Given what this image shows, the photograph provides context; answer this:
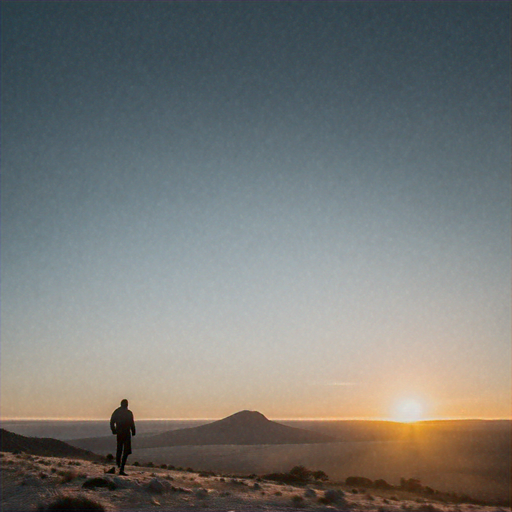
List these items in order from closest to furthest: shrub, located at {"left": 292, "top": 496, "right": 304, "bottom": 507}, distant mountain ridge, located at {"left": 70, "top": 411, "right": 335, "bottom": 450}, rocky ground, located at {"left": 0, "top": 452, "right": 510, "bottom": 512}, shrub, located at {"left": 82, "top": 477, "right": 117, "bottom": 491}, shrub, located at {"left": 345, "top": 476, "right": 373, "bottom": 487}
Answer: rocky ground, located at {"left": 0, "top": 452, "right": 510, "bottom": 512} < shrub, located at {"left": 82, "top": 477, "right": 117, "bottom": 491} < shrub, located at {"left": 292, "top": 496, "right": 304, "bottom": 507} < shrub, located at {"left": 345, "top": 476, "right": 373, "bottom": 487} < distant mountain ridge, located at {"left": 70, "top": 411, "right": 335, "bottom": 450}

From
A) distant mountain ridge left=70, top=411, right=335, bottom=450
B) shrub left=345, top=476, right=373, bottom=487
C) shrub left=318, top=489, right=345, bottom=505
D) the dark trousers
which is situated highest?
the dark trousers

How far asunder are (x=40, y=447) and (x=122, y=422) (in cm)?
3671

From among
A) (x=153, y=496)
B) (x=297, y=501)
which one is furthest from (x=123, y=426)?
(x=297, y=501)

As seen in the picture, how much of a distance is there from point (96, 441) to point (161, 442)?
22.1 meters

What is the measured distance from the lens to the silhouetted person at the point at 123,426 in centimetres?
1784

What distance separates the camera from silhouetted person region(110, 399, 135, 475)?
17.8 metres

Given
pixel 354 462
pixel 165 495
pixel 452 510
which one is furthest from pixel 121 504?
pixel 354 462

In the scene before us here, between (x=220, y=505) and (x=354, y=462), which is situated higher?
(x=220, y=505)

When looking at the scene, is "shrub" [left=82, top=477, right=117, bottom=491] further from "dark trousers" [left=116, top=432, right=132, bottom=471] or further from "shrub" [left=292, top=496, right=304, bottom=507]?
"shrub" [left=292, top=496, right=304, bottom=507]

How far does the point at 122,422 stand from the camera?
58.9 ft

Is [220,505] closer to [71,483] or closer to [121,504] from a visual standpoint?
[121,504]

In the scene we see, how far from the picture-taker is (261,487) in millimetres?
21016

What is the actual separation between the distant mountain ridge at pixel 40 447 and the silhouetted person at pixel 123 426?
28656mm

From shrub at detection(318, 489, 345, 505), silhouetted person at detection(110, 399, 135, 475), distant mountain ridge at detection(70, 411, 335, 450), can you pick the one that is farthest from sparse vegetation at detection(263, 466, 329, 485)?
distant mountain ridge at detection(70, 411, 335, 450)
